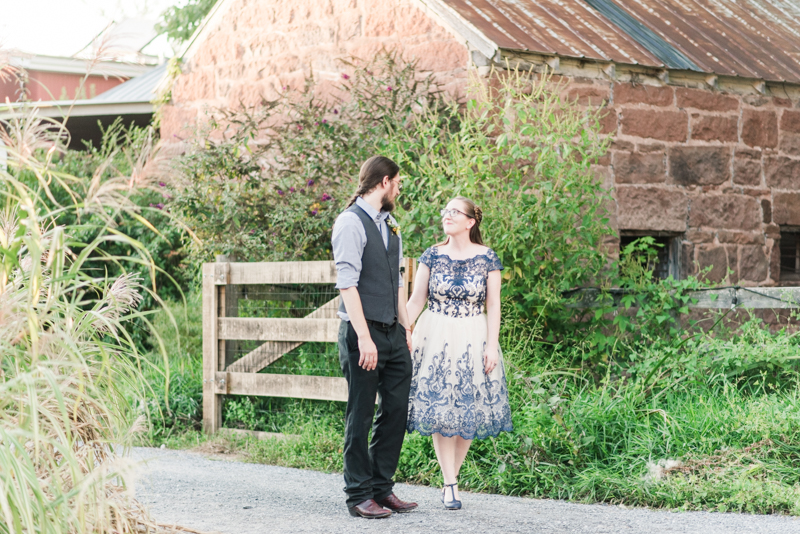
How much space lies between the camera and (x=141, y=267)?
33.3 feet

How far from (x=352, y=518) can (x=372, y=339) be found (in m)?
0.93

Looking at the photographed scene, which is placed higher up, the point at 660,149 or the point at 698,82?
the point at 698,82

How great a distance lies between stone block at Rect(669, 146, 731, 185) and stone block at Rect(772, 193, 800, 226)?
2.33ft

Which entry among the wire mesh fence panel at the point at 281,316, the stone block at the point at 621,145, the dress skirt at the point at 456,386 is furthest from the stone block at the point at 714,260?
the dress skirt at the point at 456,386

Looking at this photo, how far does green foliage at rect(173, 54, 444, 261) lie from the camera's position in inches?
323

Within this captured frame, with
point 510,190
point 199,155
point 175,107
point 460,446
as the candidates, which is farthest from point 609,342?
point 175,107

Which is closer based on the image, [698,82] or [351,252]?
[351,252]

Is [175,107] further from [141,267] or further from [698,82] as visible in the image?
[698,82]

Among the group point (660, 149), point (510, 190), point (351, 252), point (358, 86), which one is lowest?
point (351, 252)

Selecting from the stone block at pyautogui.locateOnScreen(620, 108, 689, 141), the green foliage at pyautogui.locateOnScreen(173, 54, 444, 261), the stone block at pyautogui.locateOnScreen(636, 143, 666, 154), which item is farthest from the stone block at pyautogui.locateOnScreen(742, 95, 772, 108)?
the green foliage at pyautogui.locateOnScreen(173, 54, 444, 261)

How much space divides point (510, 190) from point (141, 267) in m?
4.82

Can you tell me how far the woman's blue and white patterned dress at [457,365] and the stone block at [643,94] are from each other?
12.2 feet

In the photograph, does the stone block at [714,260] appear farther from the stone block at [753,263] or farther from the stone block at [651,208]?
the stone block at [651,208]

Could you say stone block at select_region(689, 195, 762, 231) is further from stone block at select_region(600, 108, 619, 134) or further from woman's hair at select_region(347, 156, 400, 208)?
woman's hair at select_region(347, 156, 400, 208)
